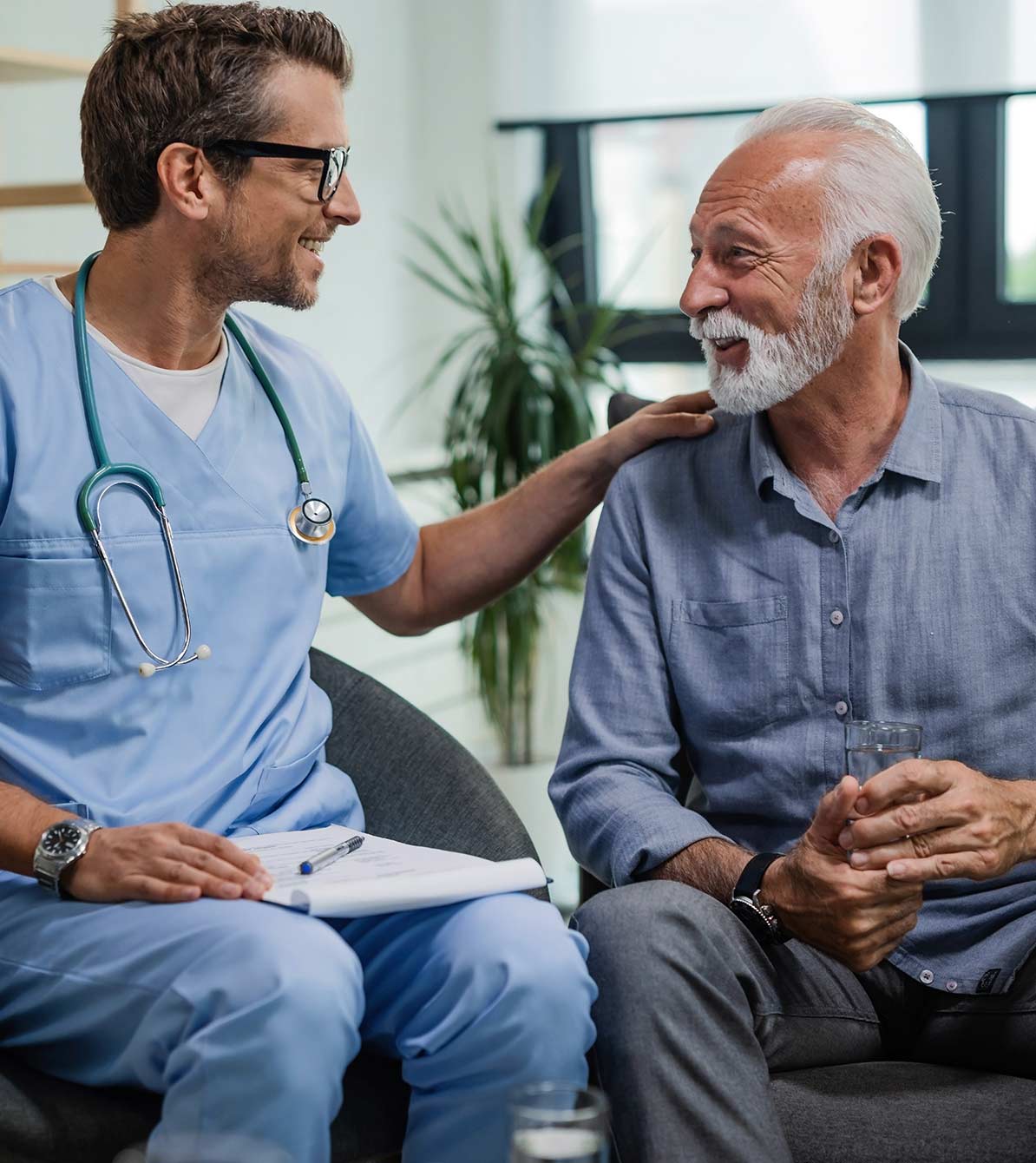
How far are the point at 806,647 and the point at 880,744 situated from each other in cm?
31

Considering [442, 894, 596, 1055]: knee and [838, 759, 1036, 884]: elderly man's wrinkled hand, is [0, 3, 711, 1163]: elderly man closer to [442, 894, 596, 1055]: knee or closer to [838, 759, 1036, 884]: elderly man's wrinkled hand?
[442, 894, 596, 1055]: knee

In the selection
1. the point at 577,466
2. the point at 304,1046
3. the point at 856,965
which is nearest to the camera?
the point at 304,1046

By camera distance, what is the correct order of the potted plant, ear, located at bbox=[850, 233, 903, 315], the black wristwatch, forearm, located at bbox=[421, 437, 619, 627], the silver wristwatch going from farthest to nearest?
the potted plant
forearm, located at bbox=[421, 437, 619, 627]
ear, located at bbox=[850, 233, 903, 315]
the black wristwatch
the silver wristwatch

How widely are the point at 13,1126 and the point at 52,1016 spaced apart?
0.11 metres

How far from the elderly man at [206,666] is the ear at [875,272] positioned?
0.79ft

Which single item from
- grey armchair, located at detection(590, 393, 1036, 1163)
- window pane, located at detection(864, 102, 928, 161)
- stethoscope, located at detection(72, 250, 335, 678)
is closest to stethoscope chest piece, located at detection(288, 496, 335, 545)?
stethoscope, located at detection(72, 250, 335, 678)

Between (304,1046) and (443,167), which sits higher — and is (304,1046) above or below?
below

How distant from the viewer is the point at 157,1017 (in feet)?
4.16

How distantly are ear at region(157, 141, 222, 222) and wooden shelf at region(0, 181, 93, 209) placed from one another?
79 cm

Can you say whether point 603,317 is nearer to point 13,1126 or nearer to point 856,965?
point 856,965

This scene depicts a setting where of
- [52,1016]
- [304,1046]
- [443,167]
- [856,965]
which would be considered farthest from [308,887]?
[443,167]

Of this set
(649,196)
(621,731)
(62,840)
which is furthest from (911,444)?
(649,196)

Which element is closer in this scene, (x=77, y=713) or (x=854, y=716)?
(x=77, y=713)

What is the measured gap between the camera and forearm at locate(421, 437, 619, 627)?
1.87 meters
